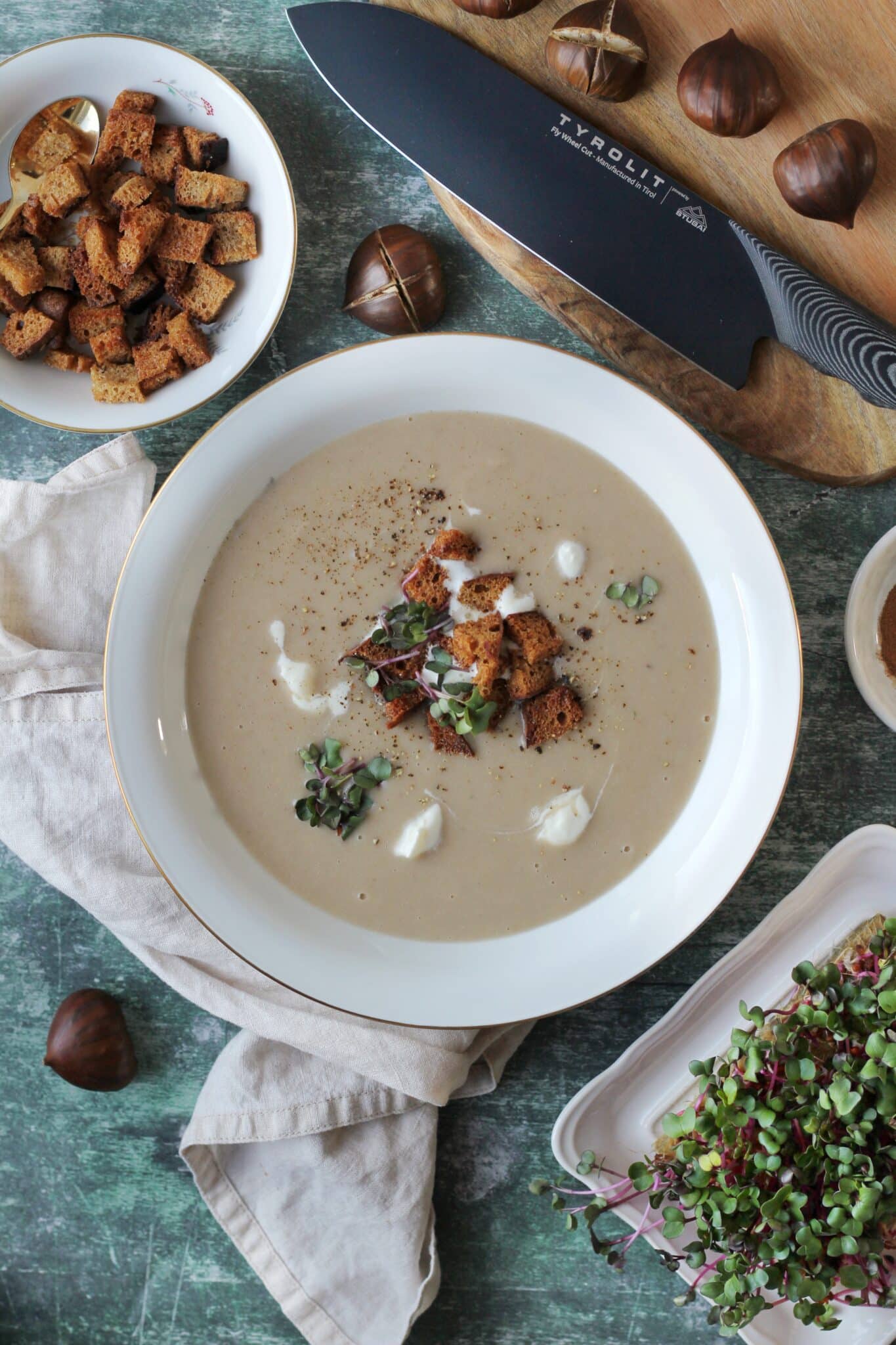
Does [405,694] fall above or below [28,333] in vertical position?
below

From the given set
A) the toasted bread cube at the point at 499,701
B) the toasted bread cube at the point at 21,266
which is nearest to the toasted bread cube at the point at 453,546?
the toasted bread cube at the point at 499,701

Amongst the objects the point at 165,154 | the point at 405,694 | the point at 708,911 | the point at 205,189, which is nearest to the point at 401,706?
the point at 405,694

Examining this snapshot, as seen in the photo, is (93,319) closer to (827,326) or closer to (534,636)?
(534,636)

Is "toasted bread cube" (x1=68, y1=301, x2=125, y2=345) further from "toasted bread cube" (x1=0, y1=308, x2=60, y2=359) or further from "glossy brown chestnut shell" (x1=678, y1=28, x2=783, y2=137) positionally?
"glossy brown chestnut shell" (x1=678, y1=28, x2=783, y2=137)

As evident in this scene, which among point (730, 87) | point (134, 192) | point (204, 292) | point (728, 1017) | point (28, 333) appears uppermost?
point (730, 87)

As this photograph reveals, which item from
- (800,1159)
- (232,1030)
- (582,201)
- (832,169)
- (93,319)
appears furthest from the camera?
(232,1030)

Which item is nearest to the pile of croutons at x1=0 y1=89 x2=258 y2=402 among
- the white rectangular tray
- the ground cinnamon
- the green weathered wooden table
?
the green weathered wooden table
